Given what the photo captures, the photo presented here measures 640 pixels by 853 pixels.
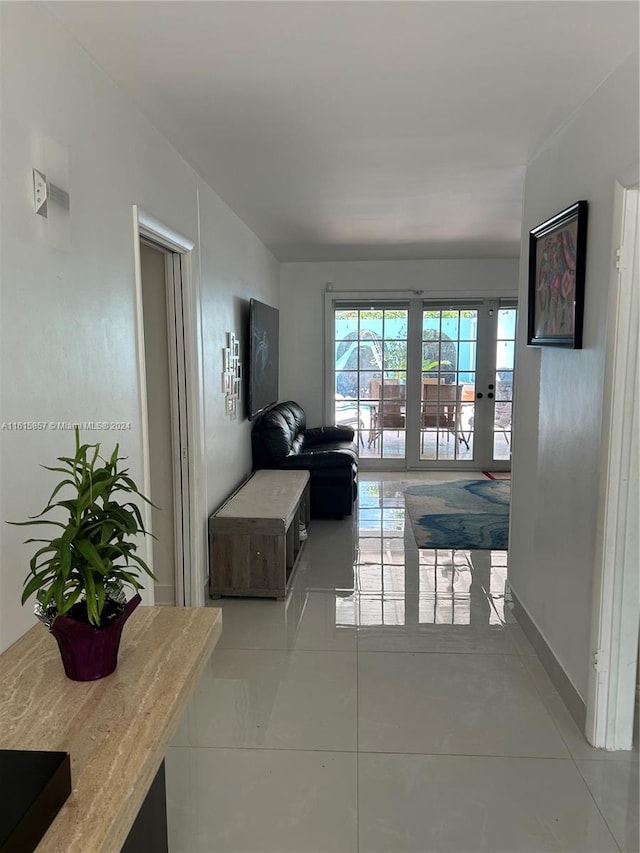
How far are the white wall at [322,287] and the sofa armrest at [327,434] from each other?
0.69 metres

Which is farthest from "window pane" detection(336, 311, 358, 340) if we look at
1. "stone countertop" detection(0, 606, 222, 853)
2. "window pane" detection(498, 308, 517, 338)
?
"stone countertop" detection(0, 606, 222, 853)

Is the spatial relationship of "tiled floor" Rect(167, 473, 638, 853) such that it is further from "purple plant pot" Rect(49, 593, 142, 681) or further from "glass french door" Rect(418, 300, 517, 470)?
"glass french door" Rect(418, 300, 517, 470)

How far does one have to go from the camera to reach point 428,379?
7352 mm

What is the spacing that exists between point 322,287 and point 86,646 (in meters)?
6.24

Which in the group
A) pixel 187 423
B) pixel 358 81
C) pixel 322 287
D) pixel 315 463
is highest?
pixel 358 81

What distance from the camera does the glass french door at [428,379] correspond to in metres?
7.27

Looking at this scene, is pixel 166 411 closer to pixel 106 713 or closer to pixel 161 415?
pixel 161 415

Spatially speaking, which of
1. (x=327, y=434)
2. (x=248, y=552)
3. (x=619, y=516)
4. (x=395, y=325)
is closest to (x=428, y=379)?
(x=395, y=325)

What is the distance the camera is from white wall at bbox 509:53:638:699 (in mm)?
2215

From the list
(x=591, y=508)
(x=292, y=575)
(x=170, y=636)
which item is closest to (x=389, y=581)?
(x=292, y=575)

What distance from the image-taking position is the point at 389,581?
3986 millimetres

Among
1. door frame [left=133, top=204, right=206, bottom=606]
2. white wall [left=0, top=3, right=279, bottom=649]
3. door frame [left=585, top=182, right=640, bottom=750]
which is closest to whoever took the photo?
white wall [left=0, top=3, right=279, bottom=649]

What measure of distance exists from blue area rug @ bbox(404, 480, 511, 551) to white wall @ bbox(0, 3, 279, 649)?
2982 mm

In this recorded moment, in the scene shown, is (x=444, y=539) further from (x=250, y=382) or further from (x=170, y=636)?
(x=170, y=636)
